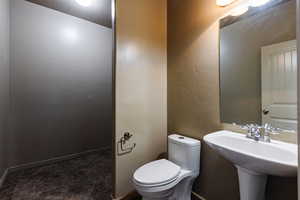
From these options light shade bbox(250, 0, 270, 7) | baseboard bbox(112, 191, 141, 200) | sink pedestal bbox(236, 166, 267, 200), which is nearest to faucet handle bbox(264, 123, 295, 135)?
sink pedestal bbox(236, 166, 267, 200)

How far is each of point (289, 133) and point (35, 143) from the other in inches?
119

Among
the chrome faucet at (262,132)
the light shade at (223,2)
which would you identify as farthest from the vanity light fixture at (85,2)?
the chrome faucet at (262,132)

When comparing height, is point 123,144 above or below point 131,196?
above

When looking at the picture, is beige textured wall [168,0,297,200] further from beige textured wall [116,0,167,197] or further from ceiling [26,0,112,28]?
ceiling [26,0,112,28]

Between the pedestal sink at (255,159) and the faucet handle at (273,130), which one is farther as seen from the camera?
the faucet handle at (273,130)

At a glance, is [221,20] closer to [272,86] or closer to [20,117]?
[272,86]

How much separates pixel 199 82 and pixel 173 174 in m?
0.92

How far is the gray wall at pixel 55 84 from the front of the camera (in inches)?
85.8

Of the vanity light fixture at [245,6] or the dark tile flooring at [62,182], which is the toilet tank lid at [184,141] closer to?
the dark tile flooring at [62,182]

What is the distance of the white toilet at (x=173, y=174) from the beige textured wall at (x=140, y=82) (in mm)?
325

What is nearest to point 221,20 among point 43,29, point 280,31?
point 280,31

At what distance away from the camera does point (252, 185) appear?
981 millimetres

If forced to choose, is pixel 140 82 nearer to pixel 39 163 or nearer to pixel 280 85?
pixel 280 85

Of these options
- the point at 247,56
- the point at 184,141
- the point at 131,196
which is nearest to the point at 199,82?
the point at 247,56
